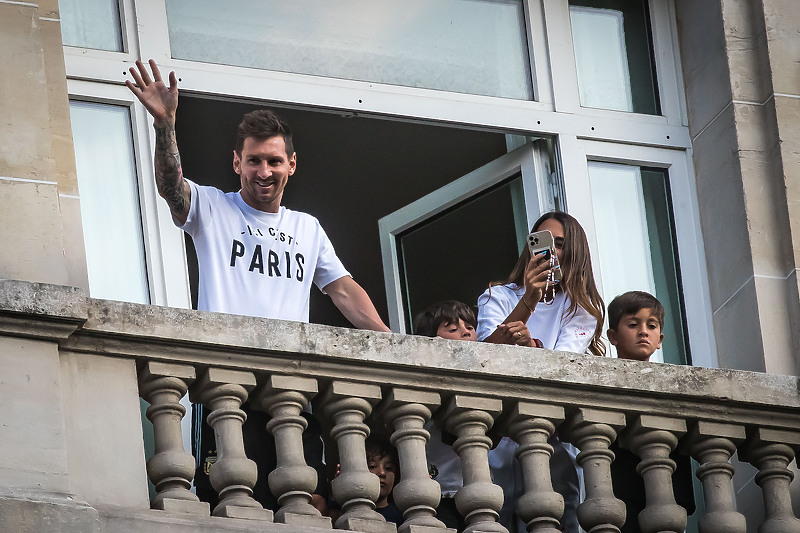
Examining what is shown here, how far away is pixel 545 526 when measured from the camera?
7.93m

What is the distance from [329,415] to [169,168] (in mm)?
1187

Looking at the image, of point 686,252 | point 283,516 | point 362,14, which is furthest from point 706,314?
point 283,516

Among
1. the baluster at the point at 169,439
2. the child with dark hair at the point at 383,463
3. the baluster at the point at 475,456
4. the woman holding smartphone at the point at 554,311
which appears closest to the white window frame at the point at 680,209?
the woman holding smartphone at the point at 554,311

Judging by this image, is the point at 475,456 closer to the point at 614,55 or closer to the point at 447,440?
the point at 447,440

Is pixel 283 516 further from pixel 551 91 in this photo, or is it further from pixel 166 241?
pixel 551 91

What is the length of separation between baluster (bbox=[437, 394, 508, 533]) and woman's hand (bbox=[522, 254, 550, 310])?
58 centimetres

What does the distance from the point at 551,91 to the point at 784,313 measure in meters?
1.63

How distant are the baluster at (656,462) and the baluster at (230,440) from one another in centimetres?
163

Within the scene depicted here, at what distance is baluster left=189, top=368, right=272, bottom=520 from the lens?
7.39m

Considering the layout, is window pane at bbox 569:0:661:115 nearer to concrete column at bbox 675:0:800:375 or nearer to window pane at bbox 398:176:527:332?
concrete column at bbox 675:0:800:375

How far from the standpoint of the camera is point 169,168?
8.18m

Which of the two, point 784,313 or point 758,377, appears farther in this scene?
point 784,313

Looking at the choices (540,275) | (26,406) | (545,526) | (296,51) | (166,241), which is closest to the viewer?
Result: (26,406)

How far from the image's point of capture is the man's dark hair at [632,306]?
905 centimetres
